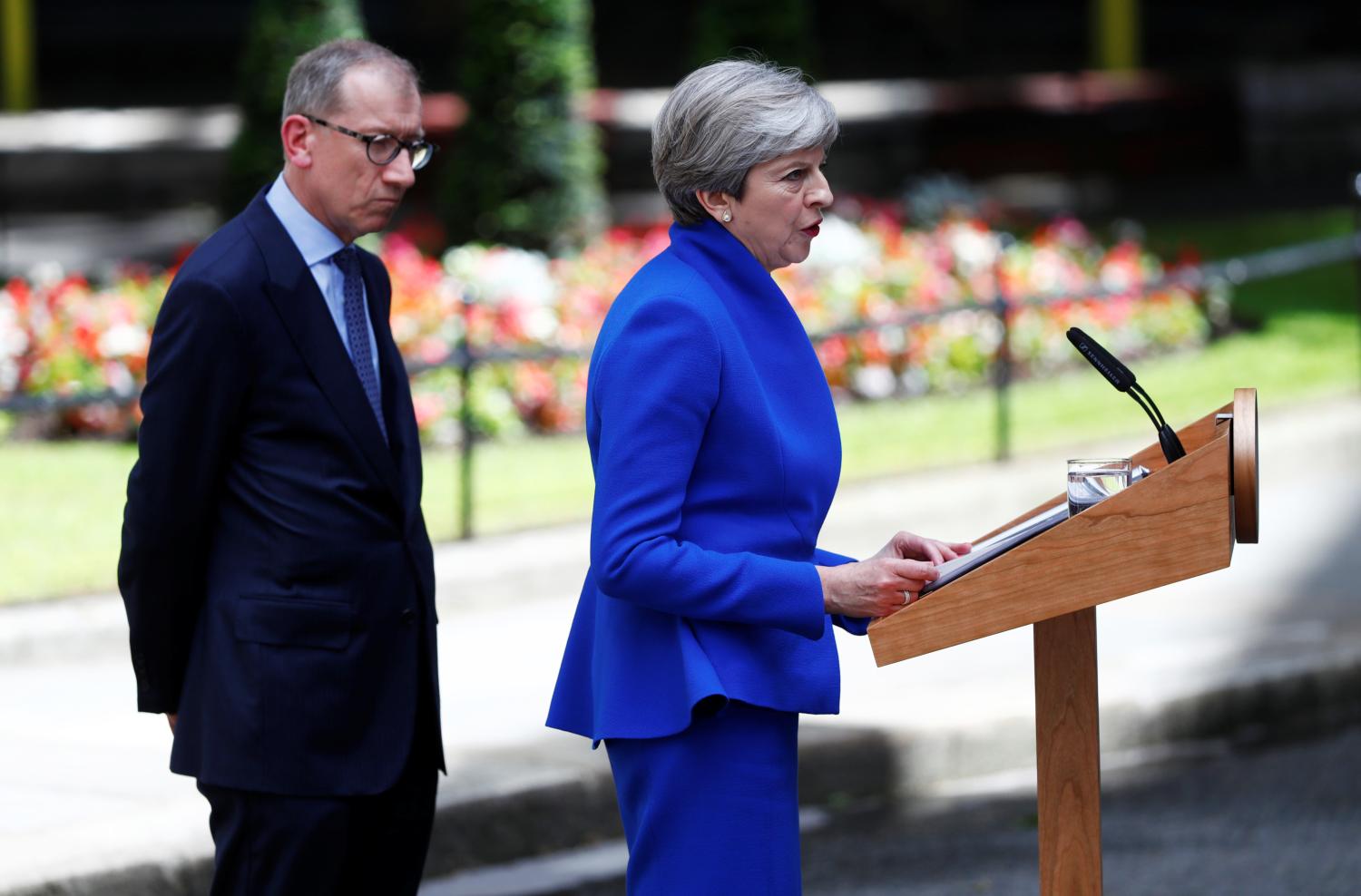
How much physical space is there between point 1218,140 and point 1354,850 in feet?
66.3

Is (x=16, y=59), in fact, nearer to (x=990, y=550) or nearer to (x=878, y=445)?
(x=878, y=445)

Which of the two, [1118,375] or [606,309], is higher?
[1118,375]

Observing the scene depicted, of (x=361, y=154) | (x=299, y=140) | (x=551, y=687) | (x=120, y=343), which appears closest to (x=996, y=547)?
(x=361, y=154)

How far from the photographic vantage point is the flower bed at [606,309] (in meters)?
11.5

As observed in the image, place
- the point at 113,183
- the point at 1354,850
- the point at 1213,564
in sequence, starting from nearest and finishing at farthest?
the point at 1213,564
the point at 1354,850
the point at 113,183

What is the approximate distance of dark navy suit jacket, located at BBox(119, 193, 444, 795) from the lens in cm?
367

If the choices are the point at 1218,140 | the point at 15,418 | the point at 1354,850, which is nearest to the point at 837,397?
the point at 15,418

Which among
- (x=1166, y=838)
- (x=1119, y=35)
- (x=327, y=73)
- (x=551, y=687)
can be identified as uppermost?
(x=1119, y=35)

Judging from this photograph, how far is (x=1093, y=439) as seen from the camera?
11.5 metres

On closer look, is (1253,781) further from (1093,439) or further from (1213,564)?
(1093,439)

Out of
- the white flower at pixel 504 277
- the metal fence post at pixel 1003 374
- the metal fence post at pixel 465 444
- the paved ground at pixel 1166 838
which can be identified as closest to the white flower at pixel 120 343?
the white flower at pixel 504 277

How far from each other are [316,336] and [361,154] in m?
0.33

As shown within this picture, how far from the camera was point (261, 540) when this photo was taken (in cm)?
371

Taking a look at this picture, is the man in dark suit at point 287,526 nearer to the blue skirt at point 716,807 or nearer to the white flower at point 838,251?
the blue skirt at point 716,807
